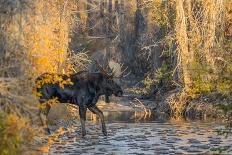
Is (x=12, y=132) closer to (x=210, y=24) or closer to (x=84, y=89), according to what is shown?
(x=84, y=89)

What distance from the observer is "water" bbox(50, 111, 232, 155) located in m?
15.9

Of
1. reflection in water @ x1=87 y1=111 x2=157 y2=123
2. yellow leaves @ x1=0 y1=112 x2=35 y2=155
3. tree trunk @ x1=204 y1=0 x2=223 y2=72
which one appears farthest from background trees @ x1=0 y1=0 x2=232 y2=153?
reflection in water @ x1=87 y1=111 x2=157 y2=123

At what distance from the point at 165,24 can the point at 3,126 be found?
22549 mm

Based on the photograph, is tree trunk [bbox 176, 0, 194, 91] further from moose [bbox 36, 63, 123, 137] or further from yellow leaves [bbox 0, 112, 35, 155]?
yellow leaves [bbox 0, 112, 35, 155]

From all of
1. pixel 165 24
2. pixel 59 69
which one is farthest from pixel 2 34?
pixel 165 24

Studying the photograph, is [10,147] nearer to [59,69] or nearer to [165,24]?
[59,69]

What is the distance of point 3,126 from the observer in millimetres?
10656

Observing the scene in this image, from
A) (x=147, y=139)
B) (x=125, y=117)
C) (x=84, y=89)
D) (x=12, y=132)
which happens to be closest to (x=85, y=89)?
(x=84, y=89)

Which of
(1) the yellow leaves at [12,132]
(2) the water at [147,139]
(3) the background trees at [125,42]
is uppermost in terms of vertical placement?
(3) the background trees at [125,42]

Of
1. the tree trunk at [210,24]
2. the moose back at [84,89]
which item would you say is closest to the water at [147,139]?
the moose back at [84,89]

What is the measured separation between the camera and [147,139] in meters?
18.5

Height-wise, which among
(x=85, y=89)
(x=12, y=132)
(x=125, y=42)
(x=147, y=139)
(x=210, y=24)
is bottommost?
(x=147, y=139)

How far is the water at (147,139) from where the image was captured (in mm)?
15943

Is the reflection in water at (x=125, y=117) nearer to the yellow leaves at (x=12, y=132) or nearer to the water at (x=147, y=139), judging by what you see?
the water at (x=147, y=139)
